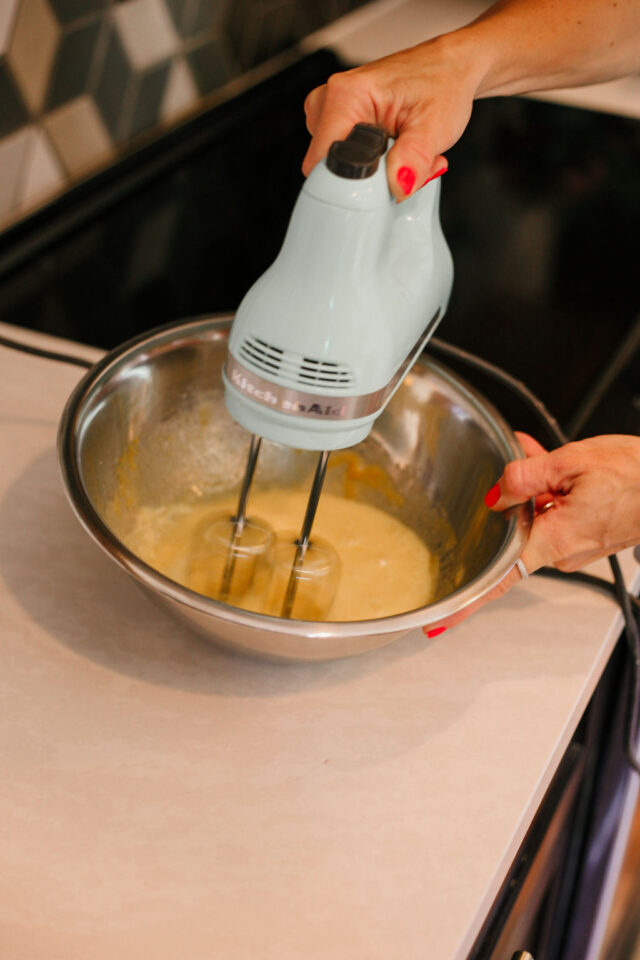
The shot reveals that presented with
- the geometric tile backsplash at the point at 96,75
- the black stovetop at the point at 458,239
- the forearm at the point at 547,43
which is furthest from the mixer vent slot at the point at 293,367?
the geometric tile backsplash at the point at 96,75

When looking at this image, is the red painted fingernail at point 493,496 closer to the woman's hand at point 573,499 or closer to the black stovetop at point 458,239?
the woman's hand at point 573,499

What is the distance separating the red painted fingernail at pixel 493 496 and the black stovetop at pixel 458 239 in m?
0.30

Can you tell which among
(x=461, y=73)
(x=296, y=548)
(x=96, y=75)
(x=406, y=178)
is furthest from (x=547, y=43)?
(x=96, y=75)

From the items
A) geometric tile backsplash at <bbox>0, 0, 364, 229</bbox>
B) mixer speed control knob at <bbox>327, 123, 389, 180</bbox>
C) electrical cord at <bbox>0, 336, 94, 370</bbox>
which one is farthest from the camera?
geometric tile backsplash at <bbox>0, 0, 364, 229</bbox>

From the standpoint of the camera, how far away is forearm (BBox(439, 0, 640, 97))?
64 cm

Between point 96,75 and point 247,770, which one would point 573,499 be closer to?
point 247,770

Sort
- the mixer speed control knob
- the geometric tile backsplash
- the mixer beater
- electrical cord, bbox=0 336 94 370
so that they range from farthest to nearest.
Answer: the geometric tile backsplash → electrical cord, bbox=0 336 94 370 → the mixer beater → the mixer speed control knob

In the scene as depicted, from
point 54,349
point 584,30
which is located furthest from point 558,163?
point 54,349

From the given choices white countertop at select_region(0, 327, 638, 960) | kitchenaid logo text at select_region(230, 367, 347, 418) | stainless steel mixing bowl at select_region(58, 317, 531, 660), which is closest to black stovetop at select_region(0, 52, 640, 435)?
stainless steel mixing bowl at select_region(58, 317, 531, 660)

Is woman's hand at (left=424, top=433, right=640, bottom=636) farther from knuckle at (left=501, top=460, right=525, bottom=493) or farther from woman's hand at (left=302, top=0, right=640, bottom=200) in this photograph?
woman's hand at (left=302, top=0, right=640, bottom=200)

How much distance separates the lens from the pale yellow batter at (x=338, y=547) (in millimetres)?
601

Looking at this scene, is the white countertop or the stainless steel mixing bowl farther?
the stainless steel mixing bowl

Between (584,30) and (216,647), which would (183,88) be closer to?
(584,30)

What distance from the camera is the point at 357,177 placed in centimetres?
43
